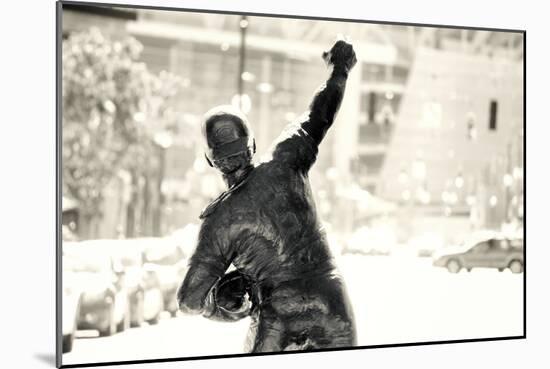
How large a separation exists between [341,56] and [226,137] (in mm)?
705

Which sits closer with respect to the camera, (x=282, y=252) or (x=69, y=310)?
(x=282, y=252)

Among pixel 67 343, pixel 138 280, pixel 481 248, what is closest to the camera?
pixel 67 343

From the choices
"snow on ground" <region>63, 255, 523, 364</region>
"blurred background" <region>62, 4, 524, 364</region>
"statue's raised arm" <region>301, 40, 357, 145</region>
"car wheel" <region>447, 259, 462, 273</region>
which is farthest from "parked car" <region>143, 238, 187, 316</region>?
"car wheel" <region>447, 259, 462, 273</region>

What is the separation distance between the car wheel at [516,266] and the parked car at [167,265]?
6.33 feet

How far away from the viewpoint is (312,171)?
5719 millimetres

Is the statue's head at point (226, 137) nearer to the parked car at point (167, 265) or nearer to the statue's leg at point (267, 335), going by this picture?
the statue's leg at point (267, 335)

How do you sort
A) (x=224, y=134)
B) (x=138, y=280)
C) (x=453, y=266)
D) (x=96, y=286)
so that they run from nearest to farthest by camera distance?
(x=224, y=134)
(x=96, y=286)
(x=138, y=280)
(x=453, y=266)

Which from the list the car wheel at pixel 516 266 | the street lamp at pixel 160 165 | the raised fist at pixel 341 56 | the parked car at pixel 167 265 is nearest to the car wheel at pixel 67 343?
the parked car at pixel 167 265

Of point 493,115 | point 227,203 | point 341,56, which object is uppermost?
point 341,56

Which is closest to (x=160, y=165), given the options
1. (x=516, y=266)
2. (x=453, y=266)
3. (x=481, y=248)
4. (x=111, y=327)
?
(x=111, y=327)

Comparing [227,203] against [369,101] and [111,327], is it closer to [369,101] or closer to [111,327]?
[111,327]

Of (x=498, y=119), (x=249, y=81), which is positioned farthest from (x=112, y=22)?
(x=498, y=119)

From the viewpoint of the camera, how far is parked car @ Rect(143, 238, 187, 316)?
5336 mm

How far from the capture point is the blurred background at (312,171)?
5.17 m
